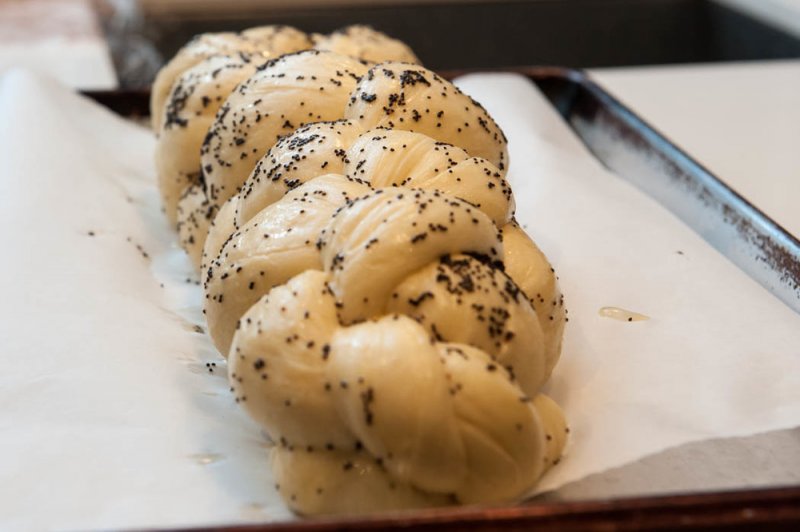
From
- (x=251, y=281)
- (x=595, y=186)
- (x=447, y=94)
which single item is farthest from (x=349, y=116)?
(x=595, y=186)

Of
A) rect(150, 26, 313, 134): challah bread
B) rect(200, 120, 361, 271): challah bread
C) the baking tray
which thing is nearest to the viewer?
the baking tray

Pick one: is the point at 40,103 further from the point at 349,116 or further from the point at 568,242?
the point at 568,242

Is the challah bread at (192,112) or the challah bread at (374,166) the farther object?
the challah bread at (192,112)

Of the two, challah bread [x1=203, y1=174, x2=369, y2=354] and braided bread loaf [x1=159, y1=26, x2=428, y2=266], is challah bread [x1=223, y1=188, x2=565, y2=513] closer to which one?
challah bread [x1=203, y1=174, x2=369, y2=354]

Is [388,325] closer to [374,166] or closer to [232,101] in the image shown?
[374,166]

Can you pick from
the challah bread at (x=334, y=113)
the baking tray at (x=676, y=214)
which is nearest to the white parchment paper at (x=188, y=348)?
the baking tray at (x=676, y=214)

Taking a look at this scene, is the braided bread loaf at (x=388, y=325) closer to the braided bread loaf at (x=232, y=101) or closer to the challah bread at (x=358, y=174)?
the challah bread at (x=358, y=174)

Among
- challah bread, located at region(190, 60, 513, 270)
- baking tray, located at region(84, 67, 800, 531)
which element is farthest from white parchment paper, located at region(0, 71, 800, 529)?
challah bread, located at region(190, 60, 513, 270)
